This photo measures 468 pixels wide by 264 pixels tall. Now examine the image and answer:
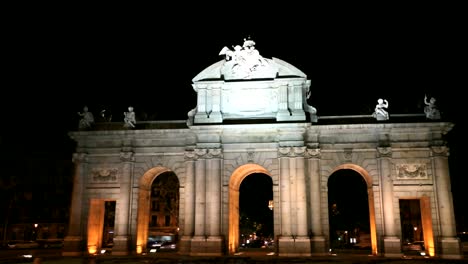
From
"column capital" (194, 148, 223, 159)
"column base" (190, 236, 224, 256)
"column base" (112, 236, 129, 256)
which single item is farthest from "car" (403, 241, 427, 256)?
"column base" (112, 236, 129, 256)

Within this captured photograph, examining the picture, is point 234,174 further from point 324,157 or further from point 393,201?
point 393,201

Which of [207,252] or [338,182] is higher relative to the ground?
[338,182]

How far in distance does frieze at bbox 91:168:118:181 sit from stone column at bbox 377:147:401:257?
20.8 metres

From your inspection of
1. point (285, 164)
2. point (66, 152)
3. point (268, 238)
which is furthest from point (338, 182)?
point (66, 152)

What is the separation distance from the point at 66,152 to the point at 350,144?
5197 centimetres

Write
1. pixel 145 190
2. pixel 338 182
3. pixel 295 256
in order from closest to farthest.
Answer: pixel 295 256 → pixel 145 190 → pixel 338 182

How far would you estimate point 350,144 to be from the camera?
33.9 meters

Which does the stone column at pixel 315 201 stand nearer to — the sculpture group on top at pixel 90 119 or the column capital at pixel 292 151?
the column capital at pixel 292 151

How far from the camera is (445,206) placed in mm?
32094

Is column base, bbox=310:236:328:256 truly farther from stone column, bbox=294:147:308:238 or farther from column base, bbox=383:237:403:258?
column base, bbox=383:237:403:258

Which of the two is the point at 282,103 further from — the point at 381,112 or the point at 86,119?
the point at 86,119

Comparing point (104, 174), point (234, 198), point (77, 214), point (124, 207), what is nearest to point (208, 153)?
point (234, 198)

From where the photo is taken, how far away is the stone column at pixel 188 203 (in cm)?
3275

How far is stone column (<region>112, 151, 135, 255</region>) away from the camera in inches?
1318
